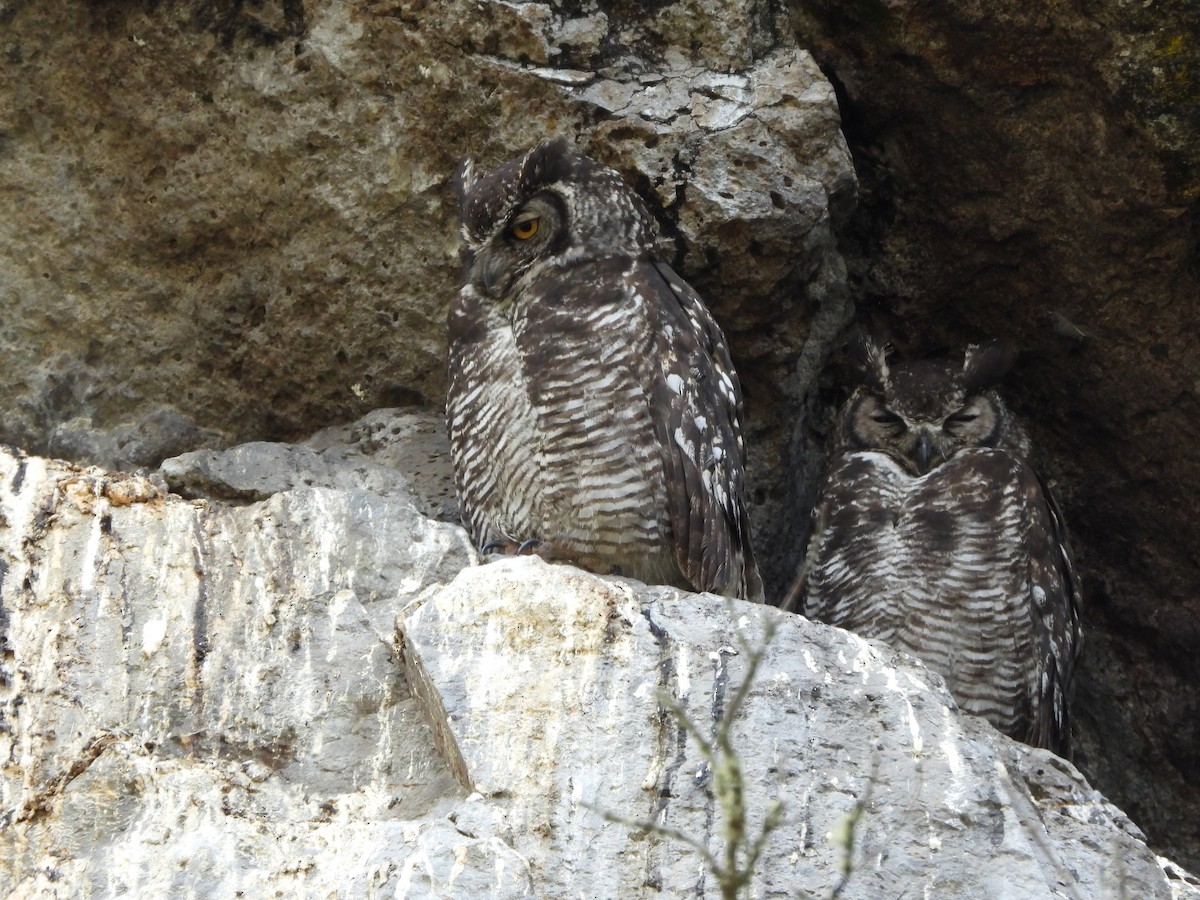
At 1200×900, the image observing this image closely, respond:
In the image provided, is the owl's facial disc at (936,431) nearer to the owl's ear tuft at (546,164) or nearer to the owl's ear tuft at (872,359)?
the owl's ear tuft at (872,359)

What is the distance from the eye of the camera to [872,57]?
155 inches

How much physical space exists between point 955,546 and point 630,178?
1.24 meters

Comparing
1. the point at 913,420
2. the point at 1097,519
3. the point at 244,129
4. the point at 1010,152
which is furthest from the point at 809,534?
the point at 244,129

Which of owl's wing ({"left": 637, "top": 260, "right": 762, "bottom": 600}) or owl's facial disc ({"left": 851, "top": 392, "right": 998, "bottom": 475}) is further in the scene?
owl's facial disc ({"left": 851, "top": 392, "right": 998, "bottom": 475})

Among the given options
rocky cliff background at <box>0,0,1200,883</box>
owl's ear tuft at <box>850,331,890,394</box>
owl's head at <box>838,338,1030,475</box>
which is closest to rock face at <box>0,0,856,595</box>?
rocky cliff background at <box>0,0,1200,883</box>

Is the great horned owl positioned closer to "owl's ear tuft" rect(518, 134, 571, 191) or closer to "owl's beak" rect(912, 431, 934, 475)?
"owl's beak" rect(912, 431, 934, 475)

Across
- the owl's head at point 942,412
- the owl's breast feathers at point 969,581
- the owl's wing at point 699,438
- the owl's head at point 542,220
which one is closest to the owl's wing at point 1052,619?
the owl's breast feathers at point 969,581

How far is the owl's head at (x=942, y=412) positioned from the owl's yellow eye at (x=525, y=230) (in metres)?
1.10

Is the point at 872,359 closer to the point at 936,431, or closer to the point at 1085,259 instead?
the point at 936,431

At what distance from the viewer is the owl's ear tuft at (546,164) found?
3400mm

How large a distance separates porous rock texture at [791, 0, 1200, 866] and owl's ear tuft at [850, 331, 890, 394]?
0.23 m

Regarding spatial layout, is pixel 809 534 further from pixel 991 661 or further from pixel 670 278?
pixel 670 278

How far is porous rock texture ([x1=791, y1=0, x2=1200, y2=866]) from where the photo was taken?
3.61m

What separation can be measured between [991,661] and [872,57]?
160cm
